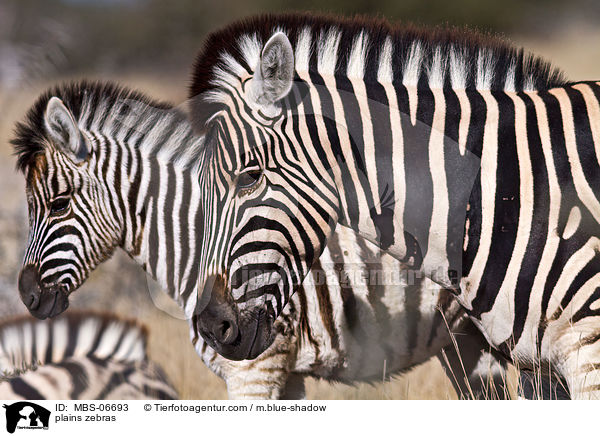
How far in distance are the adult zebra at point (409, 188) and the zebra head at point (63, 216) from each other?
1279mm

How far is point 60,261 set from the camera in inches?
130

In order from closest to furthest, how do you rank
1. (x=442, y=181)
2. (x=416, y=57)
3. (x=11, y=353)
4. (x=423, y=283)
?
(x=442, y=181) < (x=416, y=57) < (x=423, y=283) < (x=11, y=353)

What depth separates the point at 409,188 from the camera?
232 centimetres

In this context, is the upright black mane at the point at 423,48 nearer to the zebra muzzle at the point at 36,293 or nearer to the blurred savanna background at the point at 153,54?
the zebra muzzle at the point at 36,293

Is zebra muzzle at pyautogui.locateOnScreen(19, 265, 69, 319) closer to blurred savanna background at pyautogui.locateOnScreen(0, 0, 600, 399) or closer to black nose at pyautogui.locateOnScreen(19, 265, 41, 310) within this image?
black nose at pyautogui.locateOnScreen(19, 265, 41, 310)

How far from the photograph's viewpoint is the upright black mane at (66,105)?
354 centimetres

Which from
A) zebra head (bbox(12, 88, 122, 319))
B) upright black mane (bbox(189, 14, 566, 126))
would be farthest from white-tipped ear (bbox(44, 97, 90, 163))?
upright black mane (bbox(189, 14, 566, 126))

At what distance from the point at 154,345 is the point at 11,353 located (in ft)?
5.02

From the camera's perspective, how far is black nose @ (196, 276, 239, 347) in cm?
212

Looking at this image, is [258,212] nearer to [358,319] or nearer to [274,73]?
[274,73]

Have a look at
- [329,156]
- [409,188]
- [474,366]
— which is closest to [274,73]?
[329,156]
